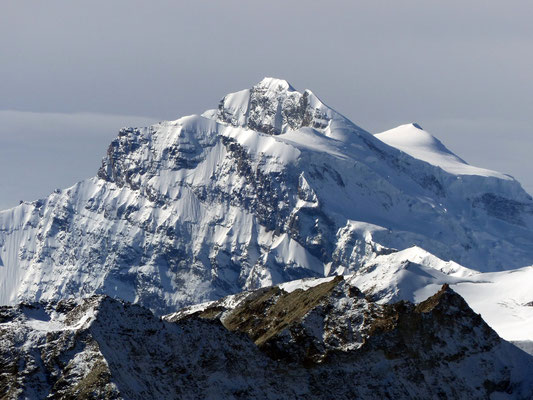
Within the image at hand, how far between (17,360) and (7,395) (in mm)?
6893

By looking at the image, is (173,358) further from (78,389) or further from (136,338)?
(78,389)

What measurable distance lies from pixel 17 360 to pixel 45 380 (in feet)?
14.1

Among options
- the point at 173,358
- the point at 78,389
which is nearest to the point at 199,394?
the point at 173,358

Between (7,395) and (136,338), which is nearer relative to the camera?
(7,395)

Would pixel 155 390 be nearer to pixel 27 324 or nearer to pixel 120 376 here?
pixel 120 376

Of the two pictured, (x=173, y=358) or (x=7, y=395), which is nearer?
(x=7, y=395)

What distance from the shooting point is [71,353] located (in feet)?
629

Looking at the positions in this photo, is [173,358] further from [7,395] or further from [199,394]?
[7,395]

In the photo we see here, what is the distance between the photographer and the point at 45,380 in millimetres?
188875

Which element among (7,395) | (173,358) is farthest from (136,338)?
(7,395)

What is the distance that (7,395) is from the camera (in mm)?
184625

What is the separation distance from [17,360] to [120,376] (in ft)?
39.4

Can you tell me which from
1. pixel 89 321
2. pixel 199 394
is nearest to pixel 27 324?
pixel 89 321

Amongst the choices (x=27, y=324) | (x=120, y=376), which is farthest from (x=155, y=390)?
(x=27, y=324)
